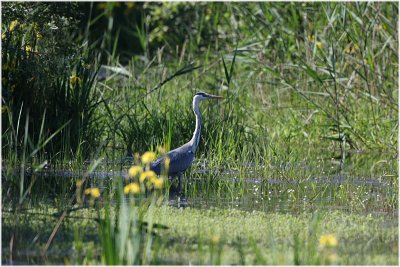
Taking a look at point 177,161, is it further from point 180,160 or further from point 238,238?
point 238,238

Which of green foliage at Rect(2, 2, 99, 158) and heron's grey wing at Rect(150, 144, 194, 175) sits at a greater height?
green foliage at Rect(2, 2, 99, 158)

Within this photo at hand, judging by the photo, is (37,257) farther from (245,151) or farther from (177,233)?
(245,151)

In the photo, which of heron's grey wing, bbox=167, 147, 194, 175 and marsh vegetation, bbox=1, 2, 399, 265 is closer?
marsh vegetation, bbox=1, 2, 399, 265

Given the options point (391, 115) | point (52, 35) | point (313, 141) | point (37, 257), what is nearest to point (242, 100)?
point (313, 141)

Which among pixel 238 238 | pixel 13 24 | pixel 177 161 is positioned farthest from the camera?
pixel 13 24

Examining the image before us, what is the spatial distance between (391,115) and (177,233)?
537 centimetres

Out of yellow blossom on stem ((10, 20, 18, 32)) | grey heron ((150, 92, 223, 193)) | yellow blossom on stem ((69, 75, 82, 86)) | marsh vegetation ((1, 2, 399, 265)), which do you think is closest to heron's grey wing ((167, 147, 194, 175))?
grey heron ((150, 92, 223, 193))

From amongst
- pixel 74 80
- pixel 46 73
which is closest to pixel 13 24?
pixel 46 73

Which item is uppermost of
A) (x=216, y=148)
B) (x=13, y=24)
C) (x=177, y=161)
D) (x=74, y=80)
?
(x=13, y=24)

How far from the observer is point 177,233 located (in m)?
5.91

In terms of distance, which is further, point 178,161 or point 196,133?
point 196,133

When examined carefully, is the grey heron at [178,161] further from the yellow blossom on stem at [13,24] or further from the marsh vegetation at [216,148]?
the yellow blossom on stem at [13,24]

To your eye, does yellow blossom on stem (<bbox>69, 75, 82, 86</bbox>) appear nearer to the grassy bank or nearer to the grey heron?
the grey heron

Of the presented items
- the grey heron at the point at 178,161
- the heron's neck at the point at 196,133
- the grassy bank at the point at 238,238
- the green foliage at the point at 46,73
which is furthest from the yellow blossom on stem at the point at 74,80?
the grassy bank at the point at 238,238
